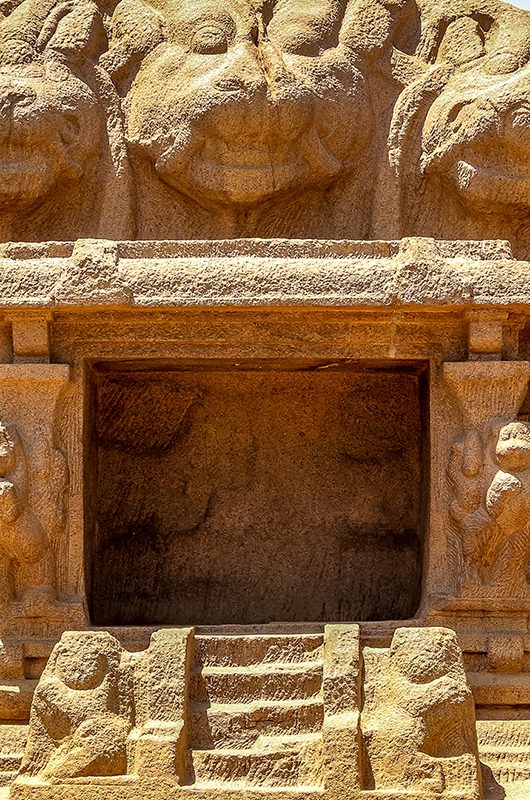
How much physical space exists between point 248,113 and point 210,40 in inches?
14.7

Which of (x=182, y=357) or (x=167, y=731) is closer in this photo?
(x=167, y=731)

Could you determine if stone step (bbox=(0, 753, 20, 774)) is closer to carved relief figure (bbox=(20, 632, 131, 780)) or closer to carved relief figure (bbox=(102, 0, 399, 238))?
carved relief figure (bbox=(20, 632, 131, 780))

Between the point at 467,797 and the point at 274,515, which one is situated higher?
the point at 274,515

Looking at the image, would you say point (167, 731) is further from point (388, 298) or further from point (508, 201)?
point (508, 201)

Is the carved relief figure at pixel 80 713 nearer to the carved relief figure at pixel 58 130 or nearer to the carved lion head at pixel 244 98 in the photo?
the carved relief figure at pixel 58 130

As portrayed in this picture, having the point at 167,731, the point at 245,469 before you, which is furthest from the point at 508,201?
the point at 167,731

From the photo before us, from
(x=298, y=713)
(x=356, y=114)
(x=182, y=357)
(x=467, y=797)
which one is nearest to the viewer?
(x=467, y=797)

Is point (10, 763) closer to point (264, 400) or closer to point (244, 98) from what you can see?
point (264, 400)

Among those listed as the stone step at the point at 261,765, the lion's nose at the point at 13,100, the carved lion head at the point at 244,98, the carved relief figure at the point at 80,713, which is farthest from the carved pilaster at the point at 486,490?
the lion's nose at the point at 13,100

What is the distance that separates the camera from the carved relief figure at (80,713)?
4281 millimetres

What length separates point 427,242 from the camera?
482 centimetres

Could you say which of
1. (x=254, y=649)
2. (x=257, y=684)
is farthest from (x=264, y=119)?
(x=257, y=684)

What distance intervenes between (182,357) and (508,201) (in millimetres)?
1427

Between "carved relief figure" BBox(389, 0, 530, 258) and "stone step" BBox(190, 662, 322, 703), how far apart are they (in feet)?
6.00
